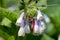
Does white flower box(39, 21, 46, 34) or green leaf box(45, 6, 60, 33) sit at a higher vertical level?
green leaf box(45, 6, 60, 33)

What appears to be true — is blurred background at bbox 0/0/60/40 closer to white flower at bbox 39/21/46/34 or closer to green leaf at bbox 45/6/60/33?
green leaf at bbox 45/6/60/33

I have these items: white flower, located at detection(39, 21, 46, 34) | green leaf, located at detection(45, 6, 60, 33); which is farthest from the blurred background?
white flower, located at detection(39, 21, 46, 34)

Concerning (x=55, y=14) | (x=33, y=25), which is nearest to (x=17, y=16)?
(x=33, y=25)

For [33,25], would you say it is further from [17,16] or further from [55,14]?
[55,14]

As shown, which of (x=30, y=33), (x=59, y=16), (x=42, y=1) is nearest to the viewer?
(x=30, y=33)

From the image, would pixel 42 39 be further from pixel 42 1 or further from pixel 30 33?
pixel 30 33

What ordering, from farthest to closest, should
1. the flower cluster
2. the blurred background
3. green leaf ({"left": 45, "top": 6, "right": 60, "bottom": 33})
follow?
green leaf ({"left": 45, "top": 6, "right": 60, "bottom": 33}), the blurred background, the flower cluster

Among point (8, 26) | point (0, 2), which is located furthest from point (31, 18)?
point (0, 2)

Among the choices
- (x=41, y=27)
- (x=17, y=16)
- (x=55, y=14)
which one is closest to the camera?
Answer: (x=41, y=27)
